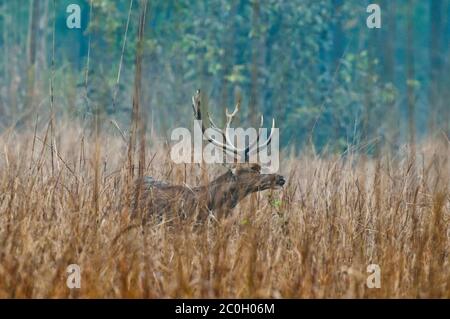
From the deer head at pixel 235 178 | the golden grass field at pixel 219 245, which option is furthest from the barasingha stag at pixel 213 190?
the golden grass field at pixel 219 245

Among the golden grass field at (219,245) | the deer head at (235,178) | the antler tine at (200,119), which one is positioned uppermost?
the antler tine at (200,119)

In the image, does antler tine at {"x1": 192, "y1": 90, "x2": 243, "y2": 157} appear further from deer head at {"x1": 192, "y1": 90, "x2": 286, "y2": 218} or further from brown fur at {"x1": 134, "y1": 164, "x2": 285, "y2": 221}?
brown fur at {"x1": 134, "y1": 164, "x2": 285, "y2": 221}

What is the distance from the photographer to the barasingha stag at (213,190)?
206 inches

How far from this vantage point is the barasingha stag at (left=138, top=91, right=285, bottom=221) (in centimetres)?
522

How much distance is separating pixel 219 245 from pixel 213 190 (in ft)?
7.62

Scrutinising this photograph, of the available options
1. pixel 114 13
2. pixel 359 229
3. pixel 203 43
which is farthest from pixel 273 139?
pixel 114 13

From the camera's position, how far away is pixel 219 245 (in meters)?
4.11

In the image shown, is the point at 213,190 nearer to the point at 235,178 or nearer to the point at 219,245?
the point at 235,178

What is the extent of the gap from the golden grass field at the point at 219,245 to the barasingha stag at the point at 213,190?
0.64 feet

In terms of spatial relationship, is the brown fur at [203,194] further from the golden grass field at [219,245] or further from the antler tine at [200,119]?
the antler tine at [200,119]

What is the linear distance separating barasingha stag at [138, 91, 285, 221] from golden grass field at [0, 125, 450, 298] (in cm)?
20

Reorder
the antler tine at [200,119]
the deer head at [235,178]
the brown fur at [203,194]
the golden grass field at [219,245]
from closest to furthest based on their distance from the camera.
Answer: the golden grass field at [219,245], the brown fur at [203,194], the deer head at [235,178], the antler tine at [200,119]
